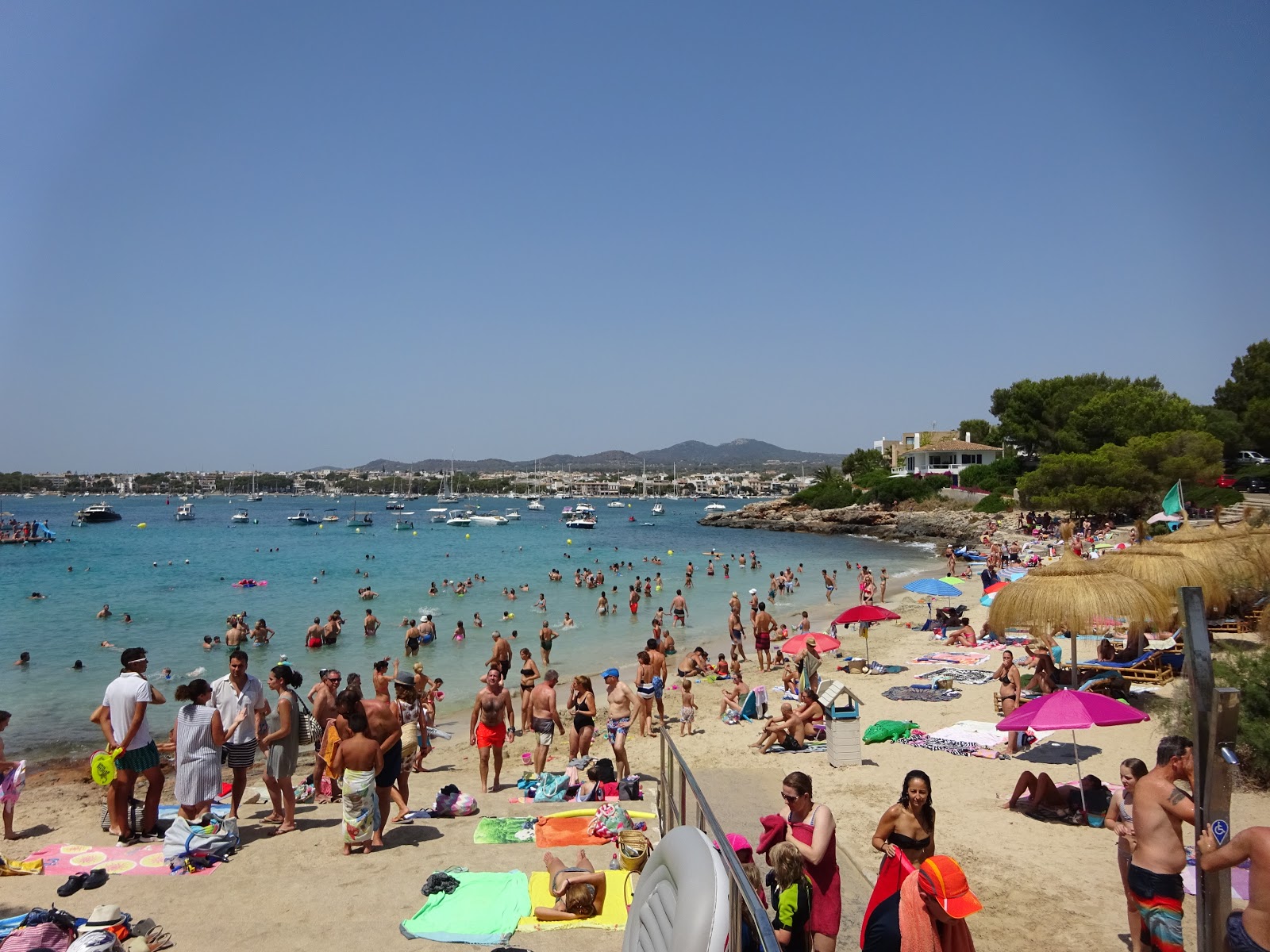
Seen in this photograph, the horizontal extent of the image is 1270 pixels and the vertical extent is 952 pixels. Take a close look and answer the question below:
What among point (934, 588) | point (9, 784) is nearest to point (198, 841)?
point (9, 784)

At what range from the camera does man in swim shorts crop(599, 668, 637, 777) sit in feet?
27.5

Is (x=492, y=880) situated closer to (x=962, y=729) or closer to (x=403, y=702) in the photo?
(x=403, y=702)

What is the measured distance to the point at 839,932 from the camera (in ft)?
16.4

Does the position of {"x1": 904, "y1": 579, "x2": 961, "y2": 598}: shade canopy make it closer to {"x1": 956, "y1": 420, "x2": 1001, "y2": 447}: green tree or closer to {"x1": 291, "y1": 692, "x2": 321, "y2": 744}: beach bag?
{"x1": 291, "y1": 692, "x2": 321, "y2": 744}: beach bag

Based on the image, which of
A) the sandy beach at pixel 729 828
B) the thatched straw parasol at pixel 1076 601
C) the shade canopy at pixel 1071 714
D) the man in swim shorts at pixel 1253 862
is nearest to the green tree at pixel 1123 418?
the thatched straw parasol at pixel 1076 601

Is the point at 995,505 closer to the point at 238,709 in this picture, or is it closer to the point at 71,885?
the point at 238,709

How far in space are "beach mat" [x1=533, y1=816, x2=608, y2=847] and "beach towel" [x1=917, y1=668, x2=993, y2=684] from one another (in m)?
8.08

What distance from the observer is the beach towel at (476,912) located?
4.72 metres

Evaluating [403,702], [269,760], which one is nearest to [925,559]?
[403,702]

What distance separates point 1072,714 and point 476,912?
5.33 meters

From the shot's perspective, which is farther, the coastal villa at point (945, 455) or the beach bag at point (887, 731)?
the coastal villa at point (945, 455)

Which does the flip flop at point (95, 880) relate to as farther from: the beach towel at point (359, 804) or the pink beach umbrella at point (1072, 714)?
the pink beach umbrella at point (1072, 714)

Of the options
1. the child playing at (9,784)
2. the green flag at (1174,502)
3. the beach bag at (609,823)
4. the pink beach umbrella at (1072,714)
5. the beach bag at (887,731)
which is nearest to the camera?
the beach bag at (609,823)

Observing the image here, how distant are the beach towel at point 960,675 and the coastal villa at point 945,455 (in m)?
56.2
